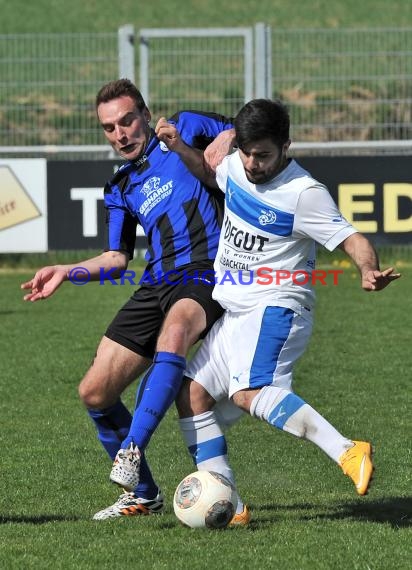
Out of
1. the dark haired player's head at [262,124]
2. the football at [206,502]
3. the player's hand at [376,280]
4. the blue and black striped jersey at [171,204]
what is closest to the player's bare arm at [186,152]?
the blue and black striped jersey at [171,204]

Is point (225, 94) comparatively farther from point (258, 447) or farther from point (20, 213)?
point (258, 447)

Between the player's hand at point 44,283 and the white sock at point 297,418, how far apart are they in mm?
1089

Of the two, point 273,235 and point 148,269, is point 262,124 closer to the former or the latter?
point 273,235

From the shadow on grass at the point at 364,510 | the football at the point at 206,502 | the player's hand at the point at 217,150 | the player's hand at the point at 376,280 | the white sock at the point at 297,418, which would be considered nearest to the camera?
the player's hand at the point at 376,280

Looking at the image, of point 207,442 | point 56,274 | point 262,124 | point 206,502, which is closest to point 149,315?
point 56,274

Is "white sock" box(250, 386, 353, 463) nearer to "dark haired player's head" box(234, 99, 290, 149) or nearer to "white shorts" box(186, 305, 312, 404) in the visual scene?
"white shorts" box(186, 305, 312, 404)

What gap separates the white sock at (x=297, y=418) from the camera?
16.8ft

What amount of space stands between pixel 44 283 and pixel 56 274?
0.07 metres

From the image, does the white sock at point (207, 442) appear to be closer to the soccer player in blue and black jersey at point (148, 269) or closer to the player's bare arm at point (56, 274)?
the soccer player in blue and black jersey at point (148, 269)

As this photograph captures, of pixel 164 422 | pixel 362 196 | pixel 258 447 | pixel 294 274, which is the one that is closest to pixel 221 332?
pixel 294 274

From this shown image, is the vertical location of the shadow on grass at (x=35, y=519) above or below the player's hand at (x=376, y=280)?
below

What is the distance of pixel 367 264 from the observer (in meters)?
5.02

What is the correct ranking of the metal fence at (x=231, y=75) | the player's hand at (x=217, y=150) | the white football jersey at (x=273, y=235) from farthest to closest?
the metal fence at (x=231, y=75) < the player's hand at (x=217, y=150) < the white football jersey at (x=273, y=235)

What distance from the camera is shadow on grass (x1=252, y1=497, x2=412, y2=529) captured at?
5.57m
